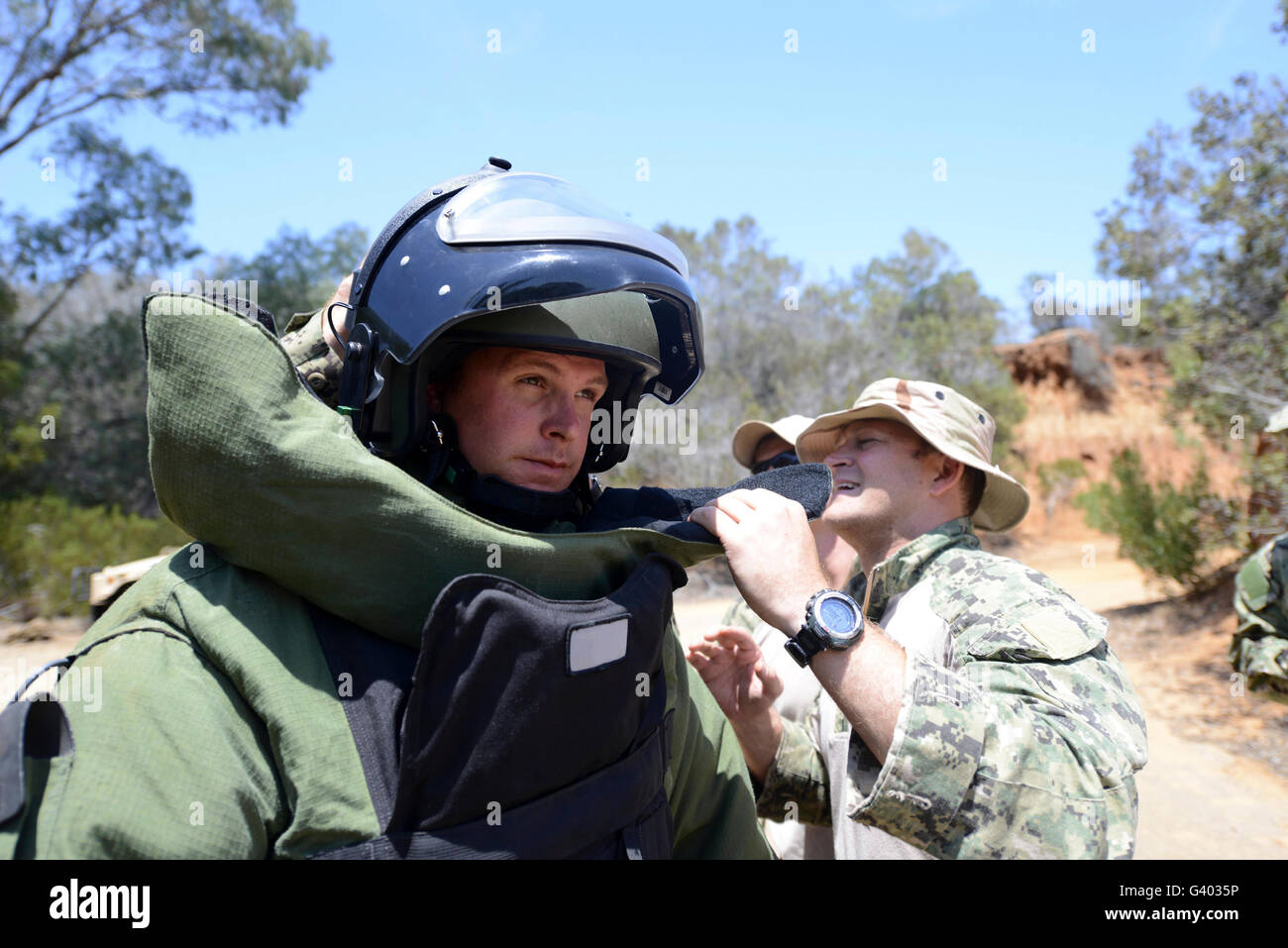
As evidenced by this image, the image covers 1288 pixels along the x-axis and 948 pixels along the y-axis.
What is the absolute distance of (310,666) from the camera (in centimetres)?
133

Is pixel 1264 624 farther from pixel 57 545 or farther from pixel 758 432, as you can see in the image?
pixel 57 545

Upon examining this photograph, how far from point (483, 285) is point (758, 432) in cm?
379

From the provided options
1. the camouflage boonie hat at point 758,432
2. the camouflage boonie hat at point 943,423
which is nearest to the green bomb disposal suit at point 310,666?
the camouflage boonie hat at point 943,423

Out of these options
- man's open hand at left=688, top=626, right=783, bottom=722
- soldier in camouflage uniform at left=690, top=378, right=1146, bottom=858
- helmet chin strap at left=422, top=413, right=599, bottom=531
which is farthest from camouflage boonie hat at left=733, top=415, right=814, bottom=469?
helmet chin strap at left=422, top=413, right=599, bottom=531

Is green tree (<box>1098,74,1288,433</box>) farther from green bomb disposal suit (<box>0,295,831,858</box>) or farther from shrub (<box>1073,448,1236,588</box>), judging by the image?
green bomb disposal suit (<box>0,295,831,858</box>)

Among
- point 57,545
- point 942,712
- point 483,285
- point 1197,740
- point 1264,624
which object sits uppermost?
point 483,285

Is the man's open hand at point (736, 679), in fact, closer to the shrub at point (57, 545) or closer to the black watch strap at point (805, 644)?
the black watch strap at point (805, 644)

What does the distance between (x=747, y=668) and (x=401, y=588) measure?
1322mm

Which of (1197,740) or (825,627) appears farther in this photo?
(1197,740)

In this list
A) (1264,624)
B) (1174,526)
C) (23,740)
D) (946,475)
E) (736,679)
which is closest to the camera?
(23,740)

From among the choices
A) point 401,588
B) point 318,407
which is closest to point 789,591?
point 401,588

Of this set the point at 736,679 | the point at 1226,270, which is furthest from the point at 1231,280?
the point at 736,679

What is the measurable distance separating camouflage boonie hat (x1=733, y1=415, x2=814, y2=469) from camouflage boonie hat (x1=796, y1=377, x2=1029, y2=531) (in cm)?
118

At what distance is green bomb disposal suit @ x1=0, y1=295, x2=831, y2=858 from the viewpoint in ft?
3.75
